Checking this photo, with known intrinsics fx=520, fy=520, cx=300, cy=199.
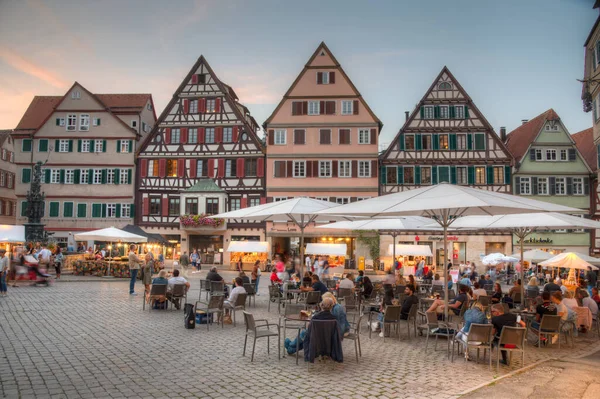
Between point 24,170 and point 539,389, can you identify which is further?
point 24,170

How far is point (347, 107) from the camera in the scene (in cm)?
3794

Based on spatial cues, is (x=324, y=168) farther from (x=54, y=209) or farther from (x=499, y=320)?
(x=499, y=320)

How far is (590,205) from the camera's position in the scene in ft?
121

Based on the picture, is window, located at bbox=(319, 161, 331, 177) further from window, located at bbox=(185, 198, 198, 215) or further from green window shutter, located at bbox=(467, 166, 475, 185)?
green window shutter, located at bbox=(467, 166, 475, 185)

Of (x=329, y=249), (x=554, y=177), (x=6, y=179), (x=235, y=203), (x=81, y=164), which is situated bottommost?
(x=329, y=249)

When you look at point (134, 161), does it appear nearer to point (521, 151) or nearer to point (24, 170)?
point (24, 170)

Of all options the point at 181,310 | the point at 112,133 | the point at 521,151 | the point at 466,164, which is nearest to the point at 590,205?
the point at 521,151

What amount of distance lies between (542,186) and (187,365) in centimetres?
3476

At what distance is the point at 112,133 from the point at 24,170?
298 inches

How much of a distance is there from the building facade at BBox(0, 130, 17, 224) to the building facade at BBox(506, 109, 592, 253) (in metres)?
43.8

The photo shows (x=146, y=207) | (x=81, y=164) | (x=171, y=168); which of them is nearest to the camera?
(x=146, y=207)

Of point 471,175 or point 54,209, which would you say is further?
point 54,209

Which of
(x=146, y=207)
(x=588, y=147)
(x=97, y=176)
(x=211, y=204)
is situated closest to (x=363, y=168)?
(x=211, y=204)

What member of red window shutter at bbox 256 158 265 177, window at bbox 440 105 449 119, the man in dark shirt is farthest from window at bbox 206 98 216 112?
the man in dark shirt
